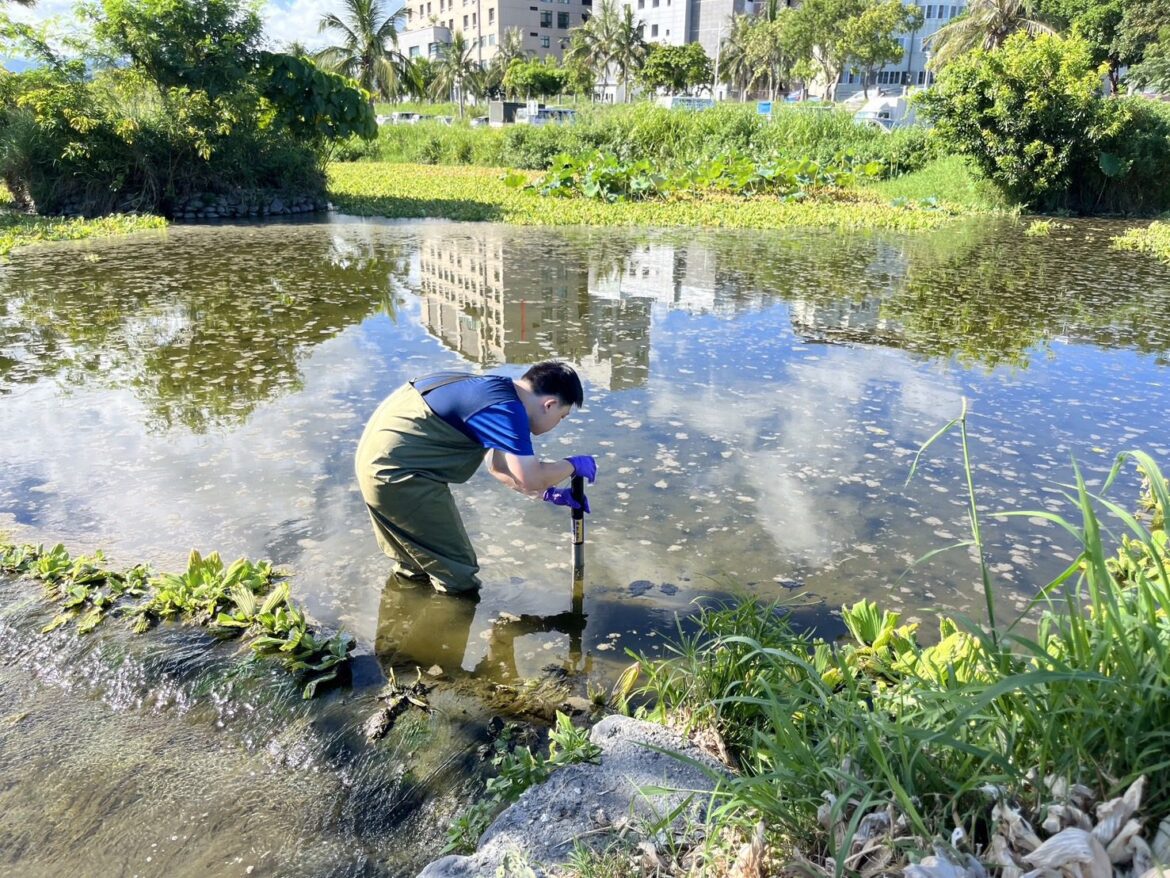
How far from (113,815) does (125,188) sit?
1686 cm

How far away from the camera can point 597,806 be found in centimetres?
204

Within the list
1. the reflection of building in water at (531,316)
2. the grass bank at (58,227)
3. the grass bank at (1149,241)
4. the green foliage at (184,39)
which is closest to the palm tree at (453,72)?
the green foliage at (184,39)

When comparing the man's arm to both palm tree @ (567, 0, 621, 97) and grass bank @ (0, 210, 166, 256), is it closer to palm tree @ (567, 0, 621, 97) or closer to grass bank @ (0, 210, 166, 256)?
grass bank @ (0, 210, 166, 256)

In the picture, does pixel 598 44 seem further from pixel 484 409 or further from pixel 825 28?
pixel 484 409

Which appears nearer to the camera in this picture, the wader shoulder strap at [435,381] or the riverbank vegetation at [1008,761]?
the riverbank vegetation at [1008,761]

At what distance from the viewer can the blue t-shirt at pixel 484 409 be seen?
3145mm

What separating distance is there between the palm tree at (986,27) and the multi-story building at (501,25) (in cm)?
4518

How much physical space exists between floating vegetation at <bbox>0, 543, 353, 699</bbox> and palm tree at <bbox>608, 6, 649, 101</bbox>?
2255 inches

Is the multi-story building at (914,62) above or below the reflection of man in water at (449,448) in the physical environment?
above

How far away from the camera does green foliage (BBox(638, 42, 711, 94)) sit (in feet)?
167

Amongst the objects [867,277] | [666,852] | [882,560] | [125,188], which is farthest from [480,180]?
[666,852]

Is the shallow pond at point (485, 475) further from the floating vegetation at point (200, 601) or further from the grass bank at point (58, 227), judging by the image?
the grass bank at point (58, 227)

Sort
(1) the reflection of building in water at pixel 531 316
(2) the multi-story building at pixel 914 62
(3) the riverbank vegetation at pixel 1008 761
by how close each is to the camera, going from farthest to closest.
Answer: (2) the multi-story building at pixel 914 62 → (1) the reflection of building in water at pixel 531 316 → (3) the riverbank vegetation at pixel 1008 761

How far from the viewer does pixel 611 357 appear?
23.2ft
